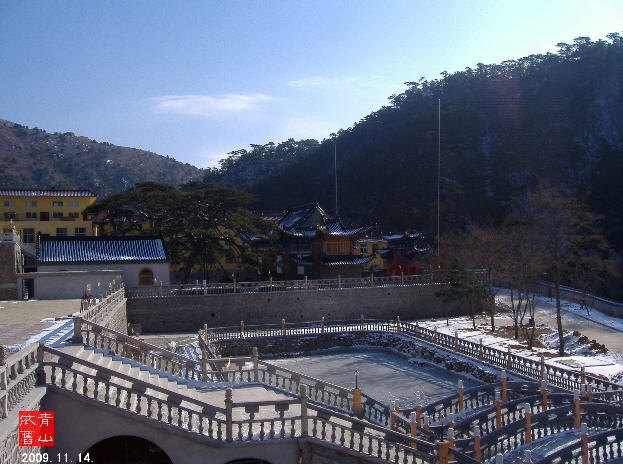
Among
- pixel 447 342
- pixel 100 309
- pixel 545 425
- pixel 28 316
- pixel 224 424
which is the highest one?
pixel 100 309

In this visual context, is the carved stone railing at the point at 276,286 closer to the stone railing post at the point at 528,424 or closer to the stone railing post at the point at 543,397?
the stone railing post at the point at 543,397

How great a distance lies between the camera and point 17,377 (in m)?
8.38

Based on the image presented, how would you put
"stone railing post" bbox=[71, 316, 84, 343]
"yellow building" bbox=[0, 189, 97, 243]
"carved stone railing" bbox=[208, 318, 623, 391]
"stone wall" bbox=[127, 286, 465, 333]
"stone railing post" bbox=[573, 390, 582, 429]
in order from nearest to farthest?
"stone railing post" bbox=[573, 390, 582, 429] < "stone railing post" bbox=[71, 316, 84, 343] < "carved stone railing" bbox=[208, 318, 623, 391] < "stone wall" bbox=[127, 286, 465, 333] < "yellow building" bbox=[0, 189, 97, 243]

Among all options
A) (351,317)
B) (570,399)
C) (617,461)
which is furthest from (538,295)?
(617,461)

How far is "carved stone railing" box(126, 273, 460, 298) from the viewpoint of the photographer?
3030 cm

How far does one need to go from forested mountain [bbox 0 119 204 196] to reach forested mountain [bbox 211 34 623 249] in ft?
105

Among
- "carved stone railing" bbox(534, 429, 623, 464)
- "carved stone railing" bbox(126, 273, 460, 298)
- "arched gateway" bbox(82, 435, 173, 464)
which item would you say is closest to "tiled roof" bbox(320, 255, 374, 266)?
"carved stone railing" bbox(126, 273, 460, 298)

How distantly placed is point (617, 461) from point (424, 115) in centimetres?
7703

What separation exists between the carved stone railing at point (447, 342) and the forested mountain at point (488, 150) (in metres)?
35.6

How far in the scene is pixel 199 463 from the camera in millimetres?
9734

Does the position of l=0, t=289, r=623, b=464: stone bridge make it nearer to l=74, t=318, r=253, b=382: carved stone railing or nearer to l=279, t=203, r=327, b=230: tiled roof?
l=74, t=318, r=253, b=382: carved stone railing

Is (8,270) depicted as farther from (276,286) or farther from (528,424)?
(528,424)

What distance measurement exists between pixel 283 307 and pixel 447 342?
11010mm

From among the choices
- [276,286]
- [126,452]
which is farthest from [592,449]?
[276,286]
